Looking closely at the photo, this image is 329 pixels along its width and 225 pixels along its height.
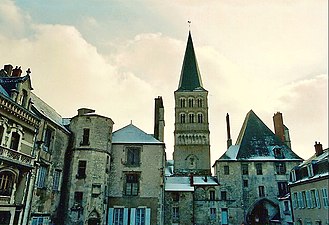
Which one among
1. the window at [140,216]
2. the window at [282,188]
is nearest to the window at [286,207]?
the window at [282,188]

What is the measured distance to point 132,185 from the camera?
89.5ft

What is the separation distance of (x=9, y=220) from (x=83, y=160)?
338 inches

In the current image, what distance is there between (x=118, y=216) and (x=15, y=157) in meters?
12.6

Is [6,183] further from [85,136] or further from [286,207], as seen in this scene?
[286,207]

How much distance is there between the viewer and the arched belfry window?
16703 mm

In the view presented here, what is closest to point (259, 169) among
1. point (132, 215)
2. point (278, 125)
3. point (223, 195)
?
point (223, 195)

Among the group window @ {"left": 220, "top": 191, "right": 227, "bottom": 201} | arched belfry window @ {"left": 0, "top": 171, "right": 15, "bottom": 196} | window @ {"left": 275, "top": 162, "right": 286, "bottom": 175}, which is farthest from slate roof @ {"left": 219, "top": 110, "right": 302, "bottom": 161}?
arched belfry window @ {"left": 0, "top": 171, "right": 15, "bottom": 196}

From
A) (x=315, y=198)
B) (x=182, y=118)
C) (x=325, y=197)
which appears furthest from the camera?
(x=182, y=118)

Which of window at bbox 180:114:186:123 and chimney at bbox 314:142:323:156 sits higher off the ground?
window at bbox 180:114:186:123

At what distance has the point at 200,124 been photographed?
56.6 meters

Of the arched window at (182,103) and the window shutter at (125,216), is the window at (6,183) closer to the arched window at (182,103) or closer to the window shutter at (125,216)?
the window shutter at (125,216)

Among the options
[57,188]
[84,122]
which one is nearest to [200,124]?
[84,122]

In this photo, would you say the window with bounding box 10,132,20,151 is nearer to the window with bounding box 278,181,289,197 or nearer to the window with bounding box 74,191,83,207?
the window with bounding box 74,191,83,207

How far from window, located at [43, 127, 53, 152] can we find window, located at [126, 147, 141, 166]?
28.0 ft
